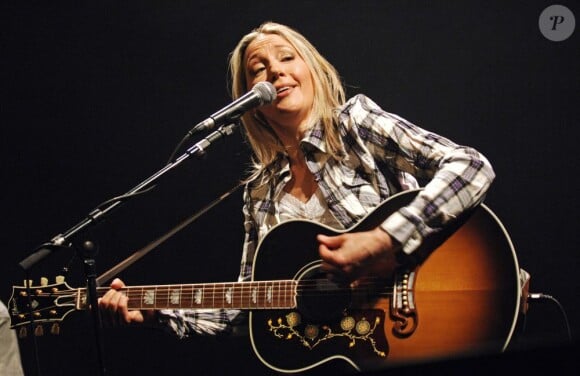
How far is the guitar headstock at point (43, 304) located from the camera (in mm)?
2324

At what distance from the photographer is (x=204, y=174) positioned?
2.56 m

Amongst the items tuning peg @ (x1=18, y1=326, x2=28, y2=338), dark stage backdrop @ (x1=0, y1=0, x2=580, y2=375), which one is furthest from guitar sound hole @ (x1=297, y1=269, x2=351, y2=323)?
tuning peg @ (x1=18, y1=326, x2=28, y2=338)

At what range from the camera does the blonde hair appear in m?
2.33

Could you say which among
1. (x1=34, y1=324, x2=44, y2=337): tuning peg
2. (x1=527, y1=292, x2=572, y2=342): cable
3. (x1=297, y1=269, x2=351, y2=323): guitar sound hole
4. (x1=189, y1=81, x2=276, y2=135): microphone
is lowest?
(x1=527, y1=292, x2=572, y2=342): cable

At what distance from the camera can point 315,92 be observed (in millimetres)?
2371

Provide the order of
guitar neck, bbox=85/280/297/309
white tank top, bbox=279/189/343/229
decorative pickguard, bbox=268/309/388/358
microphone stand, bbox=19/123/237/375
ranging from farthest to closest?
1. white tank top, bbox=279/189/343/229
2. guitar neck, bbox=85/280/297/309
3. decorative pickguard, bbox=268/309/388/358
4. microphone stand, bbox=19/123/237/375

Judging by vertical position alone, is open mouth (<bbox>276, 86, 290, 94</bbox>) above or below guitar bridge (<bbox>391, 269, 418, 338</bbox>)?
above

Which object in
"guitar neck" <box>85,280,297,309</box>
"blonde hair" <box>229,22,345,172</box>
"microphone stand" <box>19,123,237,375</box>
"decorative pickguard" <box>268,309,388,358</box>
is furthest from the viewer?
"blonde hair" <box>229,22,345,172</box>

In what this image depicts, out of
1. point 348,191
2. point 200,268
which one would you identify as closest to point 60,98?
point 200,268

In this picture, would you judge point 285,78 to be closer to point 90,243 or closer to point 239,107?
point 239,107

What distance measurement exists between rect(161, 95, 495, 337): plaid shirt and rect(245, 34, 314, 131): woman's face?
0.34ft

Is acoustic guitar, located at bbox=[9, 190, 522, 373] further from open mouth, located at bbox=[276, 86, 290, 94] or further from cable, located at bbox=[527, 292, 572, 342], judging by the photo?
open mouth, located at bbox=[276, 86, 290, 94]

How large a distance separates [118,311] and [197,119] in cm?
76

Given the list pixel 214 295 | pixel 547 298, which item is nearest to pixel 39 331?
pixel 214 295
